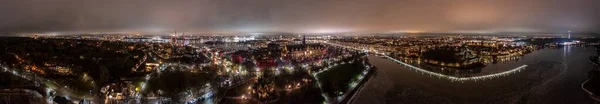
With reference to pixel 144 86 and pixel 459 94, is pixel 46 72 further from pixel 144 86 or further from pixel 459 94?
pixel 459 94

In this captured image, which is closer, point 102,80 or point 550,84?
point 102,80

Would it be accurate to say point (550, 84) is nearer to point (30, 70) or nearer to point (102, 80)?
point (102, 80)

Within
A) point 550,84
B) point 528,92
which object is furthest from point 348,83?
point 550,84

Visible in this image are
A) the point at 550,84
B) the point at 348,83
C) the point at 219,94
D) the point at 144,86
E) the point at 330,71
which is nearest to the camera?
the point at 219,94

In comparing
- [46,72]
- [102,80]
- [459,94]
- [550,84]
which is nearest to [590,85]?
[550,84]

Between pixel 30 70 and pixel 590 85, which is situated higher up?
pixel 30 70

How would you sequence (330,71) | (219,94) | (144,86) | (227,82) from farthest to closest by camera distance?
(330,71) < (227,82) < (144,86) < (219,94)

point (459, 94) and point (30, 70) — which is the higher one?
point (30, 70)

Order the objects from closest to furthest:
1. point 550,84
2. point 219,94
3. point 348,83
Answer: point 219,94, point 348,83, point 550,84

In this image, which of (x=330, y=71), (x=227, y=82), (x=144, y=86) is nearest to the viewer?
(x=144, y=86)
